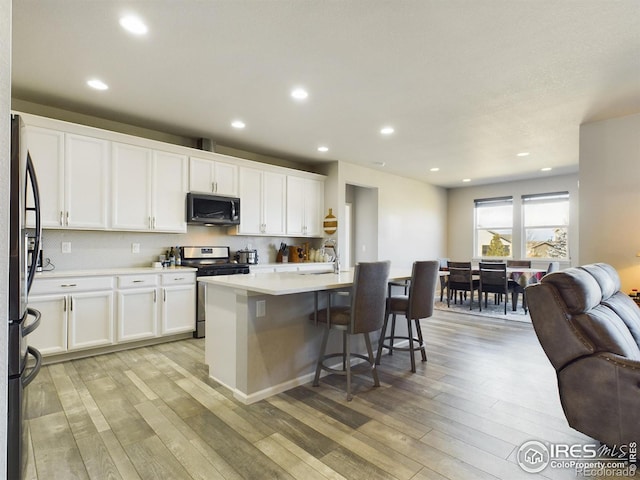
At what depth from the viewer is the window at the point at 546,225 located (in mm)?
7273

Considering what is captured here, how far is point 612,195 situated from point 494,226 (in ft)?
14.9

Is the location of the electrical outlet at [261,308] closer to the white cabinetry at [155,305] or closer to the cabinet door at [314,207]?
the white cabinetry at [155,305]

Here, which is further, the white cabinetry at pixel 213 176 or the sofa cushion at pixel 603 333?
the white cabinetry at pixel 213 176

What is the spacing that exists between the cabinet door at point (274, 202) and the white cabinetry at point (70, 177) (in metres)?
2.21

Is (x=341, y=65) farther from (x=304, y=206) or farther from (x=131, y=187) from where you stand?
(x=304, y=206)

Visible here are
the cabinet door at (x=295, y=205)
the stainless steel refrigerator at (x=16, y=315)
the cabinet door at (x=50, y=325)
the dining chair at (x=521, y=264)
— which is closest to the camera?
the stainless steel refrigerator at (x=16, y=315)

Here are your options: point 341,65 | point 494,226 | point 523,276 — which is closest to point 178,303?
point 341,65

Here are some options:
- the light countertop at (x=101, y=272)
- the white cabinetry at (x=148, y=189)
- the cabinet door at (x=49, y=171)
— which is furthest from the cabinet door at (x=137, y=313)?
the cabinet door at (x=49, y=171)

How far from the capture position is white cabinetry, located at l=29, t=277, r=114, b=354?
324cm

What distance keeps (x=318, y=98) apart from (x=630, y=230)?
3739 millimetres

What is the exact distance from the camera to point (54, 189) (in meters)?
3.48

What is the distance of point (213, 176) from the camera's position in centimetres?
478

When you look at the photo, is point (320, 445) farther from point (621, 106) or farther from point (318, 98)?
point (621, 106)

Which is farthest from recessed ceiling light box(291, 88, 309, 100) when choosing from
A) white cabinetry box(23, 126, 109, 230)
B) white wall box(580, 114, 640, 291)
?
white wall box(580, 114, 640, 291)
